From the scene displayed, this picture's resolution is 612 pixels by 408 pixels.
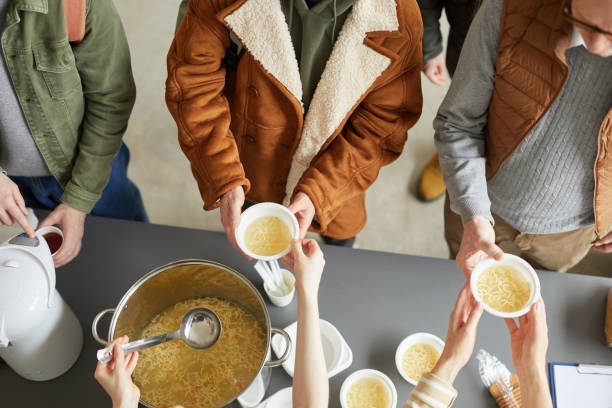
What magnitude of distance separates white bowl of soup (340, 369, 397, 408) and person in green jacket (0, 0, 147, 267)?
2.66ft

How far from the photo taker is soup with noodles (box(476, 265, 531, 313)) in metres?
1.05

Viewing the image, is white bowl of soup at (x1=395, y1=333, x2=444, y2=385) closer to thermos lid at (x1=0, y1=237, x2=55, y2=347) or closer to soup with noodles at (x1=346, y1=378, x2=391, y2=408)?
soup with noodles at (x1=346, y1=378, x2=391, y2=408)

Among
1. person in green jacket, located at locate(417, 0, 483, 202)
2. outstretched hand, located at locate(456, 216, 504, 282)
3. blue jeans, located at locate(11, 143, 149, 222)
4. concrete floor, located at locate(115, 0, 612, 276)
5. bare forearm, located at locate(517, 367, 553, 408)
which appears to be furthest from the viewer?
concrete floor, located at locate(115, 0, 612, 276)

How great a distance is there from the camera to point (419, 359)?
1160mm

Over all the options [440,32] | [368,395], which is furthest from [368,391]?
[440,32]

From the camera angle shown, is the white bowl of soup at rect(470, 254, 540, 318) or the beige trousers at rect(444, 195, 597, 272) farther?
the beige trousers at rect(444, 195, 597, 272)

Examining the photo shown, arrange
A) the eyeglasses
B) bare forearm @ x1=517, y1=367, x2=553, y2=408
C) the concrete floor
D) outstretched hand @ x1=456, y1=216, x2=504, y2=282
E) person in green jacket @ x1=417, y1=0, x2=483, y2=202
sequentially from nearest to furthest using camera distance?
the eyeglasses
bare forearm @ x1=517, y1=367, x2=553, y2=408
outstretched hand @ x1=456, y1=216, x2=504, y2=282
person in green jacket @ x1=417, y1=0, x2=483, y2=202
the concrete floor

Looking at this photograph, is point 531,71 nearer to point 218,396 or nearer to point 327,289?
point 327,289

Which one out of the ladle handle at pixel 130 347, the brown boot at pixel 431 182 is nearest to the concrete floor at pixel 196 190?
the brown boot at pixel 431 182

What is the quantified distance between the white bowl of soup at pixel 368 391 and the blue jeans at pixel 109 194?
104 centimetres

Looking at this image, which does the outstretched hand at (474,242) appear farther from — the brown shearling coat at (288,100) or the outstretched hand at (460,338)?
the brown shearling coat at (288,100)

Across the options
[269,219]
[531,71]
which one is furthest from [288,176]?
[531,71]

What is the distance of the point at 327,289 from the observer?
1271mm

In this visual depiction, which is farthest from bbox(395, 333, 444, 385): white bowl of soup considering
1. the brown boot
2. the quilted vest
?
the brown boot
